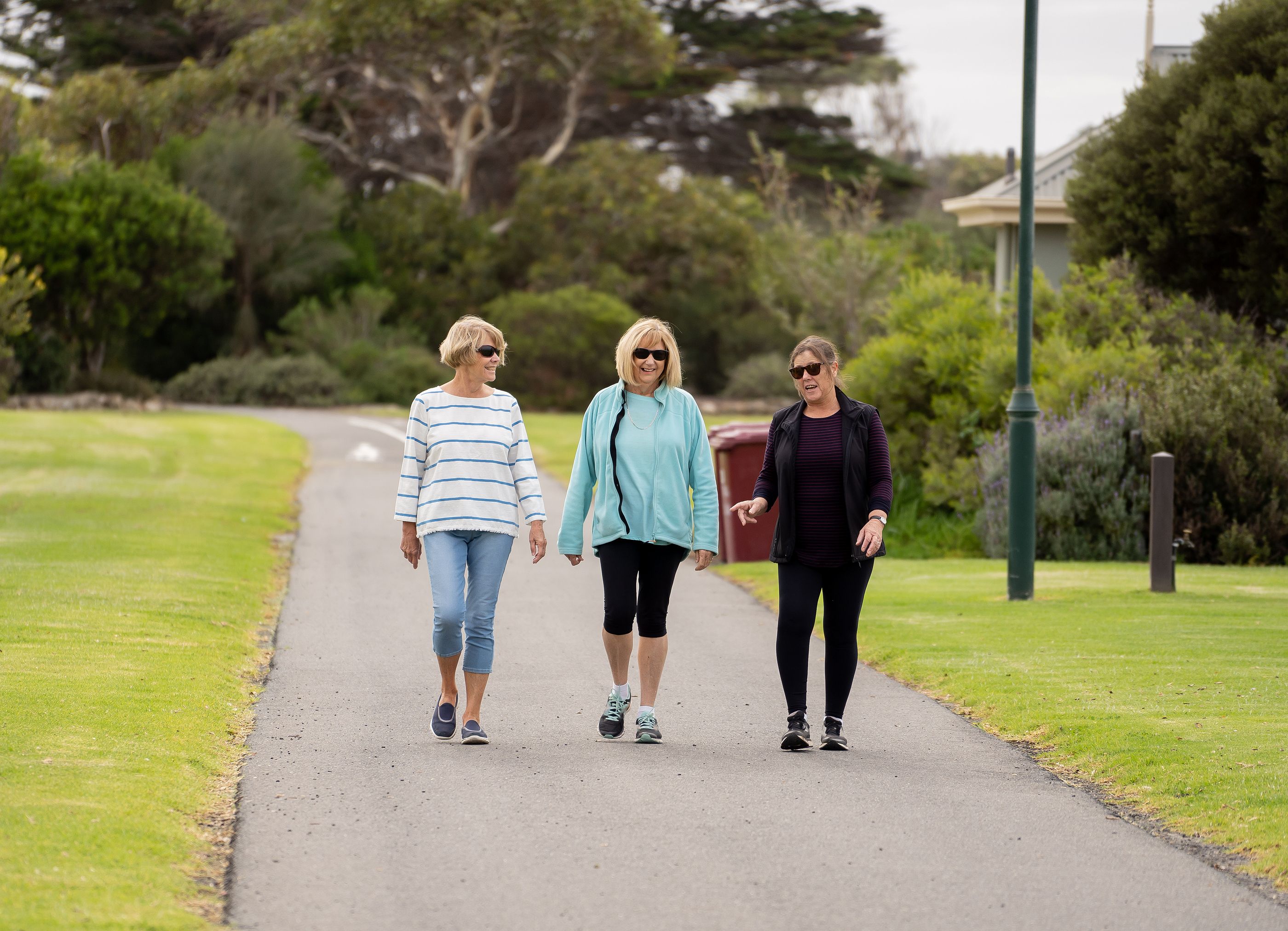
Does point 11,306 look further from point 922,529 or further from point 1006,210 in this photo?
point 922,529

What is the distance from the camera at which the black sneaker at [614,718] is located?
7004mm

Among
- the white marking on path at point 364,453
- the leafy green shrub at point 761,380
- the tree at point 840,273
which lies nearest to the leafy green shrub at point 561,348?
the leafy green shrub at point 761,380

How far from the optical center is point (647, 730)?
22.6 ft

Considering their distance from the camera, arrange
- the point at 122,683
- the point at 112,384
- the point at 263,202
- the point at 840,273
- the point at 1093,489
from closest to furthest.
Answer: the point at 122,683 < the point at 1093,489 < the point at 840,273 < the point at 112,384 < the point at 263,202

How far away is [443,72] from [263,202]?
7220 mm

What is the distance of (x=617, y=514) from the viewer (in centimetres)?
679

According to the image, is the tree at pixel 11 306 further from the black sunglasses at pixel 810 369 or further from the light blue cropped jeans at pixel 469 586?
the black sunglasses at pixel 810 369

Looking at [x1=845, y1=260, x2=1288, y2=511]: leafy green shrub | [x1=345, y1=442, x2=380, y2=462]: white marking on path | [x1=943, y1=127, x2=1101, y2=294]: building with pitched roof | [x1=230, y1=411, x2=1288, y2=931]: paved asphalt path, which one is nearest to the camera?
[x1=230, y1=411, x2=1288, y2=931]: paved asphalt path

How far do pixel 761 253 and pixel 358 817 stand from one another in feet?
134

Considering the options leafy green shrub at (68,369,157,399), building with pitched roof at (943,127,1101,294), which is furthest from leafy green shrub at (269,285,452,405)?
building with pitched roof at (943,127,1101,294)

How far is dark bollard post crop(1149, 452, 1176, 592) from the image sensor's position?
1177 centimetres

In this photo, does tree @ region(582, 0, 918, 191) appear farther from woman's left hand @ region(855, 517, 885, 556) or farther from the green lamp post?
woman's left hand @ region(855, 517, 885, 556)

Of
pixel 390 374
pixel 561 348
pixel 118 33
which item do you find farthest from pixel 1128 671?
pixel 118 33

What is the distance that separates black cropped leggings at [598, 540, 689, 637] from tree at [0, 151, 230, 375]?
3289 centimetres
